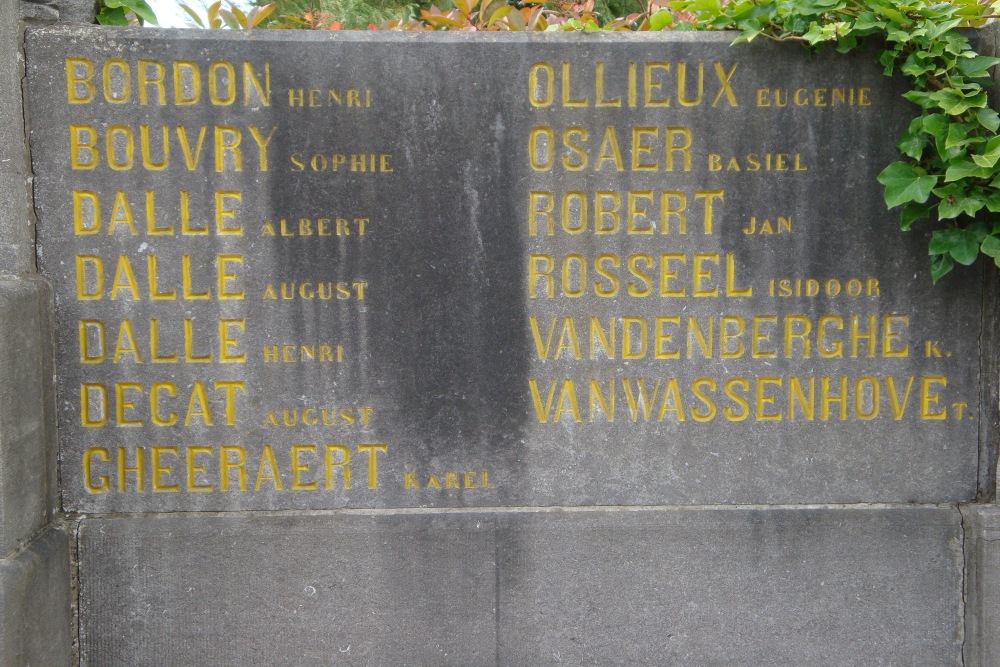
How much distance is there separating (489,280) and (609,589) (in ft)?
4.37

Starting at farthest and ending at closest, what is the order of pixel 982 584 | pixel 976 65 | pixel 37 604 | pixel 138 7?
pixel 138 7, pixel 982 584, pixel 976 65, pixel 37 604

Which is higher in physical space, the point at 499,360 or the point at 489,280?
the point at 489,280

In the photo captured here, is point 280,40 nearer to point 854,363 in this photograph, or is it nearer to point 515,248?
point 515,248

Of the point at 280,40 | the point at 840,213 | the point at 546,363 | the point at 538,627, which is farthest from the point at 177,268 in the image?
the point at 840,213

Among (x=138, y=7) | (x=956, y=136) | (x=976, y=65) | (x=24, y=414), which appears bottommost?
(x=24, y=414)

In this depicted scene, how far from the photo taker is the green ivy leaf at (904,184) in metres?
3.04

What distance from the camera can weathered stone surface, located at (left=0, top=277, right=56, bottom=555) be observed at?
9.27ft

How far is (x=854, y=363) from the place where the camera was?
129 inches

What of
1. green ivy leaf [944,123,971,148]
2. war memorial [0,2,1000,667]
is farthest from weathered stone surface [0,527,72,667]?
green ivy leaf [944,123,971,148]

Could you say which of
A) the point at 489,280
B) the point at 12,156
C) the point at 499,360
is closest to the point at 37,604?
the point at 12,156

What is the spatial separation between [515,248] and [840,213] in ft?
4.25

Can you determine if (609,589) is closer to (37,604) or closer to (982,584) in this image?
(982,584)

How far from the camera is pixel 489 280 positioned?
3.24m

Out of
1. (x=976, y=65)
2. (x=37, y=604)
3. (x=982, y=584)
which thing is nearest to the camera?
(x=37, y=604)
